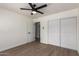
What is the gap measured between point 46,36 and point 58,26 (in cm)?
132

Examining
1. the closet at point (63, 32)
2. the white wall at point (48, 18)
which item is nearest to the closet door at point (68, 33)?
the closet at point (63, 32)

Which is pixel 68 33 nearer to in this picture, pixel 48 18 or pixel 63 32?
pixel 63 32

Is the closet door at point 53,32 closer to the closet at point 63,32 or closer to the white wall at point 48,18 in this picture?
the closet at point 63,32

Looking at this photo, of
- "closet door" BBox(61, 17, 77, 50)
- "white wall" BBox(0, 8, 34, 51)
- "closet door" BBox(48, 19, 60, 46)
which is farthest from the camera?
"closet door" BBox(48, 19, 60, 46)

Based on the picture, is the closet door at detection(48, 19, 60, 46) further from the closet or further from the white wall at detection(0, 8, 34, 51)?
the white wall at detection(0, 8, 34, 51)

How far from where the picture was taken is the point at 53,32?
4641mm

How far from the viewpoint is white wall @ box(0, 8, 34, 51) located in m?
3.46

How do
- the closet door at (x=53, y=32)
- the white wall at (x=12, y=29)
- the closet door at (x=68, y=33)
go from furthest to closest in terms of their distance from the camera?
the closet door at (x=53, y=32)
the closet door at (x=68, y=33)
the white wall at (x=12, y=29)

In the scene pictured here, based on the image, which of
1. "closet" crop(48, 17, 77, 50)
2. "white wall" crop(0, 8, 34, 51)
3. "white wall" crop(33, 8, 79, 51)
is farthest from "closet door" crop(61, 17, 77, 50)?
"white wall" crop(0, 8, 34, 51)

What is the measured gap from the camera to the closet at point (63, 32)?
3.61m

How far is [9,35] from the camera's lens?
3.80m

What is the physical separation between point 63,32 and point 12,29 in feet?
10.7

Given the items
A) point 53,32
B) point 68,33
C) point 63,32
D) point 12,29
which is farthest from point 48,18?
point 12,29

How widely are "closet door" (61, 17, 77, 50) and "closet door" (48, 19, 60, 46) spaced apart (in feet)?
1.22
